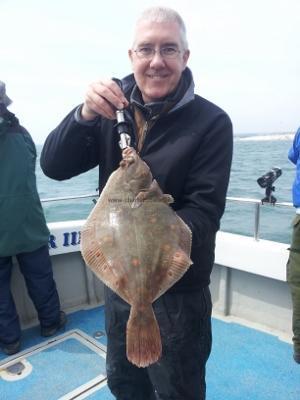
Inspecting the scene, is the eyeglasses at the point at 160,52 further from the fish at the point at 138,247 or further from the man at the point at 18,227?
the man at the point at 18,227

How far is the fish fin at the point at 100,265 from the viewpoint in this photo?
5.03ft

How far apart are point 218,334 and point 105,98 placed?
317 centimetres

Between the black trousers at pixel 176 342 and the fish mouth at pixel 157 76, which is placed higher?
the fish mouth at pixel 157 76

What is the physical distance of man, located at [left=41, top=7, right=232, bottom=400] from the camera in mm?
1818

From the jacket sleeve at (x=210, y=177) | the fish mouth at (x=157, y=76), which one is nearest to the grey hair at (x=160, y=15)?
the fish mouth at (x=157, y=76)

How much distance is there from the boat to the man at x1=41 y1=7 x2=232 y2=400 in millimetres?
1367

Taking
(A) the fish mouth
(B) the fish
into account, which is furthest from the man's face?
(B) the fish

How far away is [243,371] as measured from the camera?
3.42 meters

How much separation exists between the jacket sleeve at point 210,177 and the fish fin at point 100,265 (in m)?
0.46

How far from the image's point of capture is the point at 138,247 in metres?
1.52

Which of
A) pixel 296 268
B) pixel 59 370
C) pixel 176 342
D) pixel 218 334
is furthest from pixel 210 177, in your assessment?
pixel 218 334

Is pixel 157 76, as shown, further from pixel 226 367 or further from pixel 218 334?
pixel 218 334

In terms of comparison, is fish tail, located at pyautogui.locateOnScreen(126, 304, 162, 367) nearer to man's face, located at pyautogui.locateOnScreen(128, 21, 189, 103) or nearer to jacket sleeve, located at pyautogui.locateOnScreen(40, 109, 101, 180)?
jacket sleeve, located at pyautogui.locateOnScreen(40, 109, 101, 180)

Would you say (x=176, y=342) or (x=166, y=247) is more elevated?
(x=166, y=247)
